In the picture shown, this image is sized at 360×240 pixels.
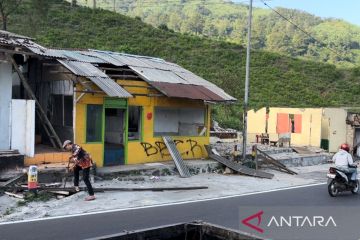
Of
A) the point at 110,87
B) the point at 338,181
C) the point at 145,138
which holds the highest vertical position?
the point at 110,87

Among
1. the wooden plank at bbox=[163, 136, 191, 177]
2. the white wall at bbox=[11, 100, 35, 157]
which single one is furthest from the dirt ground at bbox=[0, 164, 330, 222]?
the white wall at bbox=[11, 100, 35, 157]

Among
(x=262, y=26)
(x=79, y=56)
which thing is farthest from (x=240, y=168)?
(x=262, y=26)

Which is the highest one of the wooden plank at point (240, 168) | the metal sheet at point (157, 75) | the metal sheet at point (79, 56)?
the metal sheet at point (79, 56)

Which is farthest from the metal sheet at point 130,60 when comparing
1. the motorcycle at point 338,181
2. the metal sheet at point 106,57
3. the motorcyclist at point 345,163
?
the motorcycle at point 338,181

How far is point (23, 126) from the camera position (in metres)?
14.8

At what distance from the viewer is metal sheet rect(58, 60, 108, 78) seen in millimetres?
15891

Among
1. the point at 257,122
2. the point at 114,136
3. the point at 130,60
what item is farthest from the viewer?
the point at 257,122

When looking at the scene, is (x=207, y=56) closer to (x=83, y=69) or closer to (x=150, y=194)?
(x=83, y=69)

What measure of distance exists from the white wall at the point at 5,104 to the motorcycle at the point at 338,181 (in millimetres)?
9946

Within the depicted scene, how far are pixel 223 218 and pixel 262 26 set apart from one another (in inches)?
4056

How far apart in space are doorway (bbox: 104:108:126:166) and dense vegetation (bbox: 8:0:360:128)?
22072 millimetres

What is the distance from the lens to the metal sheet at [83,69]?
15.9m

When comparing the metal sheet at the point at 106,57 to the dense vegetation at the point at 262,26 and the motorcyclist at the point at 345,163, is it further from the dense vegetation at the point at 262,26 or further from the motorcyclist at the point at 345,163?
the dense vegetation at the point at 262,26

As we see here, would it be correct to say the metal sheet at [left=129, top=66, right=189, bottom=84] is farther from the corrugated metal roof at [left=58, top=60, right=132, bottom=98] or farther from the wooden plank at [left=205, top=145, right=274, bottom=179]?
the wooden plank at [left=205, top=145, right=274, bottom=179]
